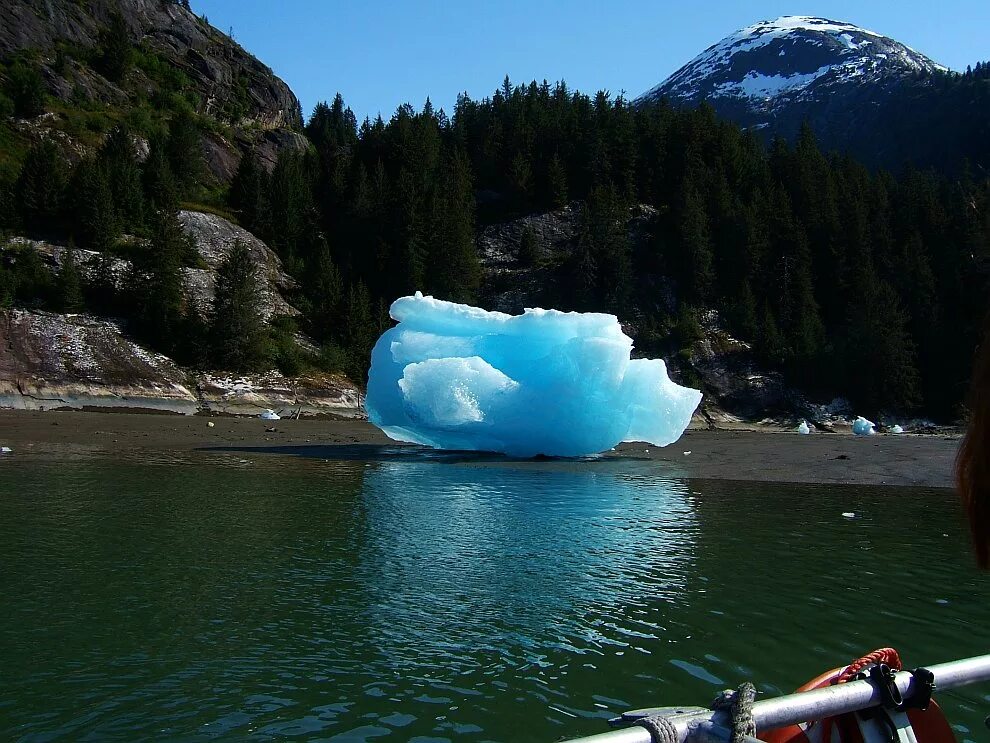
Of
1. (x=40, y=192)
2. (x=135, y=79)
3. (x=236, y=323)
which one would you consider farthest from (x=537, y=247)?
(x=135, y=79)

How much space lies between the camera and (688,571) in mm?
8062

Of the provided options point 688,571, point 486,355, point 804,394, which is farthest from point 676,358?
point 688,571

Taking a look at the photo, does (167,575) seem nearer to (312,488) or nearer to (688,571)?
(688,571)

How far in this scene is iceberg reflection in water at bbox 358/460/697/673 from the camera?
6008 mm

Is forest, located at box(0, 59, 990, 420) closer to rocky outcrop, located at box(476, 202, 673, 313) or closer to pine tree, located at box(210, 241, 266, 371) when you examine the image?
pine tree, located at box(210, 241, 266, 371)

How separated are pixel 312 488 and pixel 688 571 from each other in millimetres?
Result: 7271

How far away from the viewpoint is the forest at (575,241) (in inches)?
1540

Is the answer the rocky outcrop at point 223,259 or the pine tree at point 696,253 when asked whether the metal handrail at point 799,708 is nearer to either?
the rocky outcrop at point 223,259

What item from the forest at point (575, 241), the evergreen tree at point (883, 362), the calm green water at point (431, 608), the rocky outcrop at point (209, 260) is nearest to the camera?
the calm green water at point (431, 608)

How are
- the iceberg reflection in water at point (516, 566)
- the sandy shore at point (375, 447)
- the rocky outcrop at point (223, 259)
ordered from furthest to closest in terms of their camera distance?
the rocky outcrop at point (223, 259) → the sandy shore at point (375, 447) → the iceberg reflection in water at point (516, 566)

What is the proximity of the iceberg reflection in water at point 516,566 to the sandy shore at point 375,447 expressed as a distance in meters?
4.58

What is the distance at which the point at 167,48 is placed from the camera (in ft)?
214

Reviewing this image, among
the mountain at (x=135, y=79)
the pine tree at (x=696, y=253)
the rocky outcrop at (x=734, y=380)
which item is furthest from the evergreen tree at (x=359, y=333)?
the pine tree at (x=696, y=253)

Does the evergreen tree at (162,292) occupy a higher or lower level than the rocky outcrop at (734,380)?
higher
